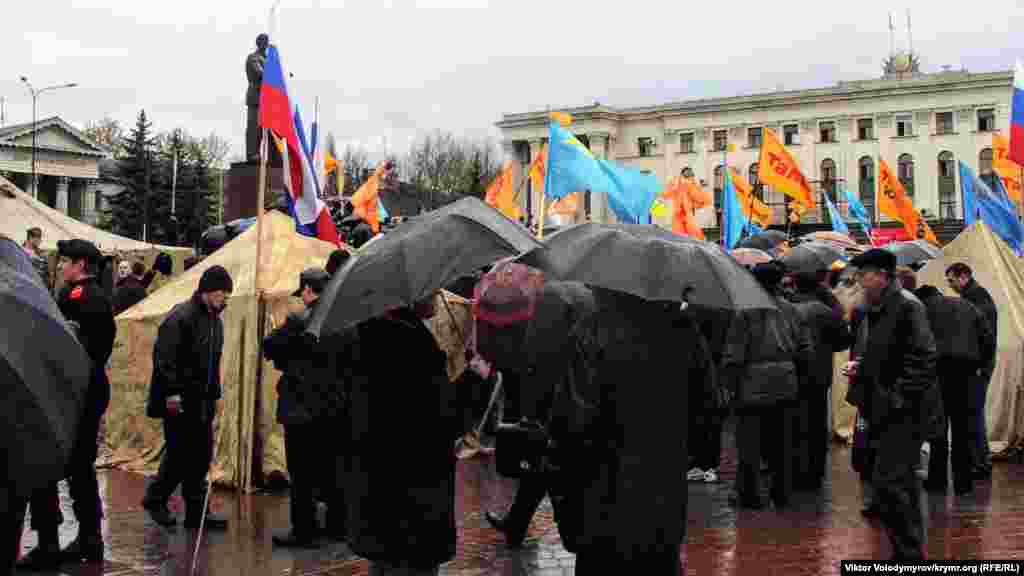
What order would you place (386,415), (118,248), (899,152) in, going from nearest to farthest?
1. (386,415)
2. (118,248)
3. (899,152)

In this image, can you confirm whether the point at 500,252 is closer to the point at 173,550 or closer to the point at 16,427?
the point at 16,427

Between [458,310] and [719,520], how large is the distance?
3.93m

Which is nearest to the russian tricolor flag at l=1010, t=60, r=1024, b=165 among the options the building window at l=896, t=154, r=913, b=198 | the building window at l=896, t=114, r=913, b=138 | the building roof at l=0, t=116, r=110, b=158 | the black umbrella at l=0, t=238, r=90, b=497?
the black umbrella at l=0, t=238, r=90, b=497

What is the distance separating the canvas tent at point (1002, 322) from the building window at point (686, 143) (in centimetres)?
8172

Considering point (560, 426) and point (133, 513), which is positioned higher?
point (560, 426)

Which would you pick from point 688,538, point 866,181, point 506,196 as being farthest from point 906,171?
point 688,538

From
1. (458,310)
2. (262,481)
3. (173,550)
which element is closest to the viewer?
(173,550)

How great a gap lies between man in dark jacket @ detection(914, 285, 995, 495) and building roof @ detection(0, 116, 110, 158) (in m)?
69.0

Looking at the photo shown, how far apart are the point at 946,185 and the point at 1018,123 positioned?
74.8 metres

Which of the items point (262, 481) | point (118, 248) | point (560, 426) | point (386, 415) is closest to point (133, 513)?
point (262, 481)

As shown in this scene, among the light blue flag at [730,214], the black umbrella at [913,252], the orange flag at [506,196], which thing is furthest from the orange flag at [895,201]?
the orange flag at [506,196]

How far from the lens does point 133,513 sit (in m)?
9.32

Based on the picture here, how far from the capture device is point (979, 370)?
10.4 metres

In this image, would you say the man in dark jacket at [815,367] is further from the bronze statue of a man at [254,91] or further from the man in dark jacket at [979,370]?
the bronze statue of a man at [254,91]
